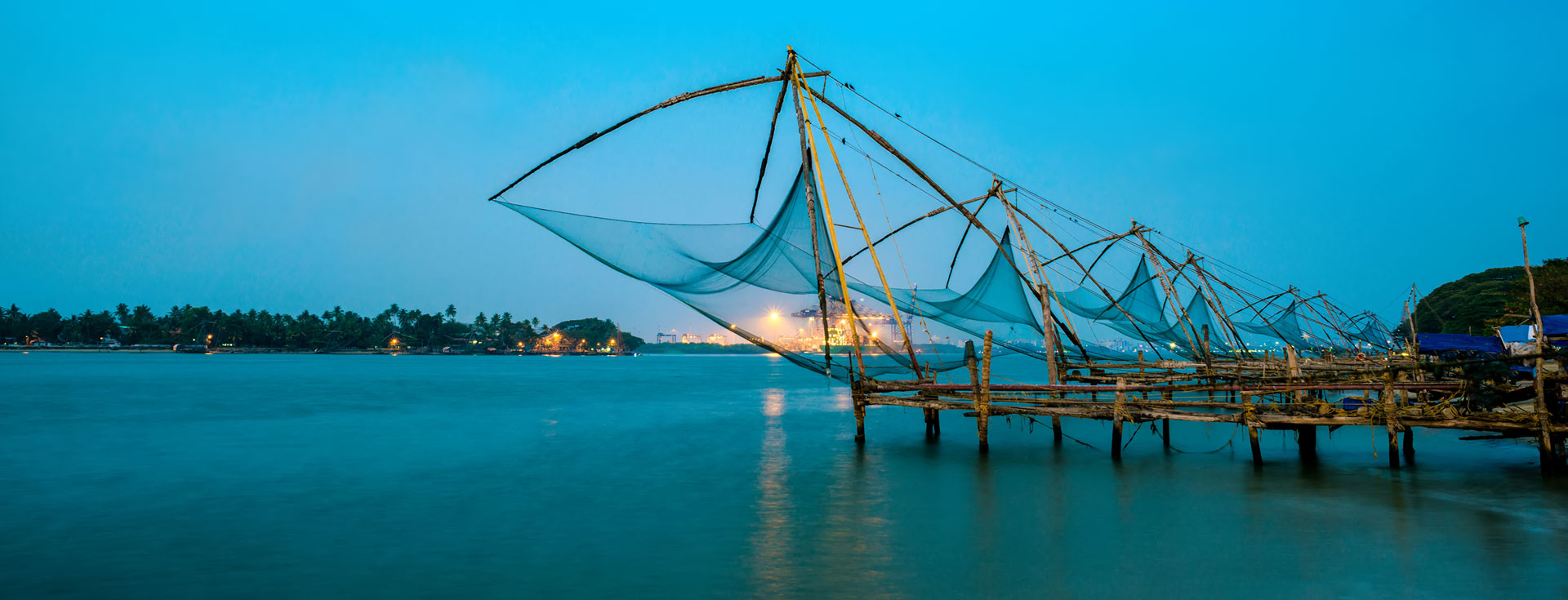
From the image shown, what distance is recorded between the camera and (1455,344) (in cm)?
1525

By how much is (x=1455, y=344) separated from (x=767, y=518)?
45.2 ft

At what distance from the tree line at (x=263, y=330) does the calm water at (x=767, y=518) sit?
130m

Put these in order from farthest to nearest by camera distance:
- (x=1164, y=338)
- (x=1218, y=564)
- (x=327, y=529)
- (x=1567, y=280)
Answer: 1. (x=1567, y=280)
2. (x=1164, y=338)
3. (x=327, y=529)
4. (x=1218, y=564)

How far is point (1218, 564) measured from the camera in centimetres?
713

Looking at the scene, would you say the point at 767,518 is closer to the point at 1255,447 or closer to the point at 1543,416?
the point at 1255,447

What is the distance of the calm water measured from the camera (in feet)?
22.3

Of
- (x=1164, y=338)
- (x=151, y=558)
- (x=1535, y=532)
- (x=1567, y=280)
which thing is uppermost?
(x=1567, y=280)

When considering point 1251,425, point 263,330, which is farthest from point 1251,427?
point 263,330

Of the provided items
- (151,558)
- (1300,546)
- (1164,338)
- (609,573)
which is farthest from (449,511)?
(1164,338)

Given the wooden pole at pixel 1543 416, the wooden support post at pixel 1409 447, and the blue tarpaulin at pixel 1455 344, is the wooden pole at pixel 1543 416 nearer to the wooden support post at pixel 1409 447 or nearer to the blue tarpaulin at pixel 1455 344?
the wooden support post at pixel 1409 447

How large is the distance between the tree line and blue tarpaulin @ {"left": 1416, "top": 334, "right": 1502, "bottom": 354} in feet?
475

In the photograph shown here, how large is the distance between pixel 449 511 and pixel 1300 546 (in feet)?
29.1

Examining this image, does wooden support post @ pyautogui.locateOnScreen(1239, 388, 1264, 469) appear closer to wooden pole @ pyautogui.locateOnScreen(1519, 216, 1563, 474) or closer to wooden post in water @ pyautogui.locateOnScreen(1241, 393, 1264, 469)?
wooden post in water @ pyautogui.locateOnScreen(1241, 393, 1264, 469)

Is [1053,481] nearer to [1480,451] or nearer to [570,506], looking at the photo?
[570,506]
